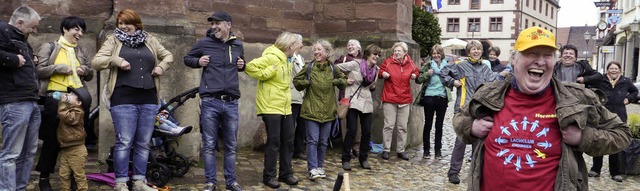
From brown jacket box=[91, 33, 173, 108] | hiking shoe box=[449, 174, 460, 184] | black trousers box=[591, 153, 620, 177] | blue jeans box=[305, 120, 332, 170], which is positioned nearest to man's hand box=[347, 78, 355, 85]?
blue jeans box=[305, 120, 332, 170]

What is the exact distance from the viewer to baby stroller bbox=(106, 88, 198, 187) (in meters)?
5.91

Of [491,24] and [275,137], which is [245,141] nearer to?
[275,137]

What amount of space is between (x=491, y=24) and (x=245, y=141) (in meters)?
59.1

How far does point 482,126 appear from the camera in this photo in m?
3.13

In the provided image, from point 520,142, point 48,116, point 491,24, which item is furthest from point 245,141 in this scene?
point 491,24

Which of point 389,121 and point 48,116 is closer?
point 48,116

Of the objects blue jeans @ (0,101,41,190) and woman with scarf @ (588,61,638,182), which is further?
woman with scarf @ (588,61,638,182)

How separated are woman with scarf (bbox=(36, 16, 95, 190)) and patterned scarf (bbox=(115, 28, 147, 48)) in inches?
18.2

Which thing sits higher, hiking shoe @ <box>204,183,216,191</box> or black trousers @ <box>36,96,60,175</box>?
black trousers @ <box>36,96,60,175</box>

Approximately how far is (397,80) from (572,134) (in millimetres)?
5334

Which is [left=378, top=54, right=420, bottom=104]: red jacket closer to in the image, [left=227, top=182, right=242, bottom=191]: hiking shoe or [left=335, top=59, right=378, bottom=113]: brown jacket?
[left=335, top=59, right=378, bottom=113]: brown jacket

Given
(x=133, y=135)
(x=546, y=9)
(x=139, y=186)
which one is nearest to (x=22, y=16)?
(x=133, y=135)

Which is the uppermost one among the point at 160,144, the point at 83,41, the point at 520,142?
the point at 83,41

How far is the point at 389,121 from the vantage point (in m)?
8.31
